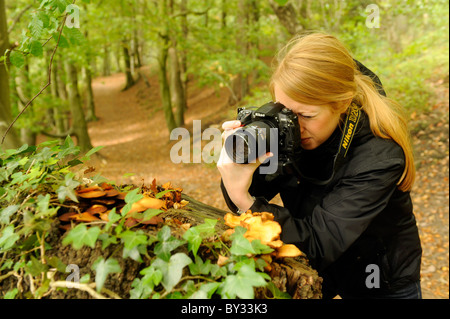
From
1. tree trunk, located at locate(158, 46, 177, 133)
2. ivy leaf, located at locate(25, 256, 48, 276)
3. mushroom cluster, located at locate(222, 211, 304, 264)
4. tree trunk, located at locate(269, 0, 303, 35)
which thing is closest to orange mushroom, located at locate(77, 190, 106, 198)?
ivy leaf, located at locate(25, 256, 48, 276)

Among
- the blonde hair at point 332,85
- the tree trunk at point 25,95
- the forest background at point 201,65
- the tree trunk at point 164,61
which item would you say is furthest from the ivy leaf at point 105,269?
the tree trunk at point 164,61

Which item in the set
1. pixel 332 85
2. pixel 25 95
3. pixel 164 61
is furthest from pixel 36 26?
pixel 164 61

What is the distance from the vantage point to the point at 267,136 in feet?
5.11

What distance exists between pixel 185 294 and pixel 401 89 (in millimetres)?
8424

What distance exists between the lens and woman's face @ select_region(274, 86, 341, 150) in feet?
5.39

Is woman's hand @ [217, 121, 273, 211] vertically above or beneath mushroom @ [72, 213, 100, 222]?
beneath

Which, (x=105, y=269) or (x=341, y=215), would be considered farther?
(x=341, y=215)

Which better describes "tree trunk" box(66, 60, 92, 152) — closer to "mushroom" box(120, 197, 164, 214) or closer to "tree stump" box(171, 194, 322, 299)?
"mushroom" box(120, 197, 164, 214)

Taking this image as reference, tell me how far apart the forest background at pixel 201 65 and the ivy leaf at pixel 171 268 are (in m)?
0.63

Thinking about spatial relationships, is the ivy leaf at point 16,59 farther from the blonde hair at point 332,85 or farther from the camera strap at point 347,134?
the camera strap at point 347,134

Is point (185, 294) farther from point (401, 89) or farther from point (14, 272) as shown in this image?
point (401, 89)

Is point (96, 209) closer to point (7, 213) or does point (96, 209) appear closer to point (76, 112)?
point (7, 213)

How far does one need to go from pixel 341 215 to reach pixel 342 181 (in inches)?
8.4
